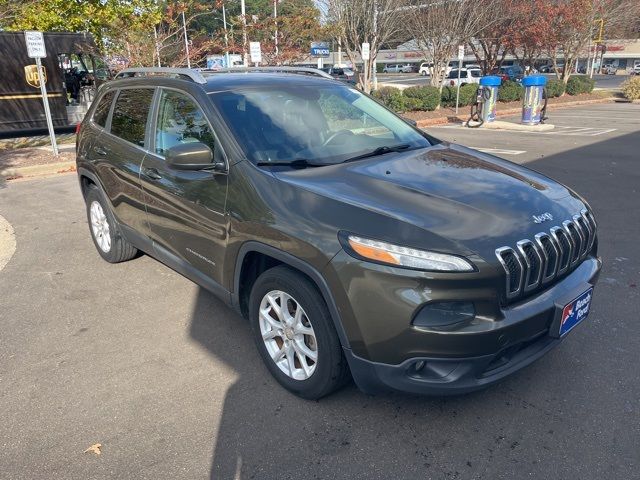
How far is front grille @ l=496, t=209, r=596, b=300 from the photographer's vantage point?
2.47m

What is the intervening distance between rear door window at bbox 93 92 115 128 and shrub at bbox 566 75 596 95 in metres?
27.6

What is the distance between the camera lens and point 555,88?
2586 cm

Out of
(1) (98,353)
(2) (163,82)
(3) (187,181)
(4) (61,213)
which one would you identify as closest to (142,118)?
(2) (163,82)

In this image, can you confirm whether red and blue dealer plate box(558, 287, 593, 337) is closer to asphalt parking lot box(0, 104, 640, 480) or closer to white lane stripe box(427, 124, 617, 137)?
asphalt parking lot box(0, 104, 640, 480)

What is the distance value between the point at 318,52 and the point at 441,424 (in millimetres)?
26061

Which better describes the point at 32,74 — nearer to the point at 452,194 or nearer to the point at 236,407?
the point at 236,407

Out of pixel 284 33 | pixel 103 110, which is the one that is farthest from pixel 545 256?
pixel 284 33

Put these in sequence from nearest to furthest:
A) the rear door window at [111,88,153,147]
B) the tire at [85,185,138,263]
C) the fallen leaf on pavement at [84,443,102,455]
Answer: the fallen leaf on pavement at [84,443,102,455] → the rear door window at [111,88,153,147] → the tire at [85,185,138,263]

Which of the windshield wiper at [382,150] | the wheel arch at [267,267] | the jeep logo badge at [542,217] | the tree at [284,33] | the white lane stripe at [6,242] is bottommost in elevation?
the white lane stripe at [6,242]

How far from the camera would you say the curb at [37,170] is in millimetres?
10030

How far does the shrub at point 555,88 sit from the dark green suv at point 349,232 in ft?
80.2

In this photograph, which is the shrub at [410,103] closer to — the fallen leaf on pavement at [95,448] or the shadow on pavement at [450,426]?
the shadow on pavement at [450,426]

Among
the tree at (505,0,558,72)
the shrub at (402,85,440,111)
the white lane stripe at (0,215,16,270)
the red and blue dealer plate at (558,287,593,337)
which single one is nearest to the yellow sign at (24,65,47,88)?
the white lane stripe at (0,215,16,270)

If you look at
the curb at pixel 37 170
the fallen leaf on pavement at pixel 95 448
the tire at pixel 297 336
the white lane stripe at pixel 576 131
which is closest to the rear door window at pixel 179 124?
the tire at pixel 297 336
